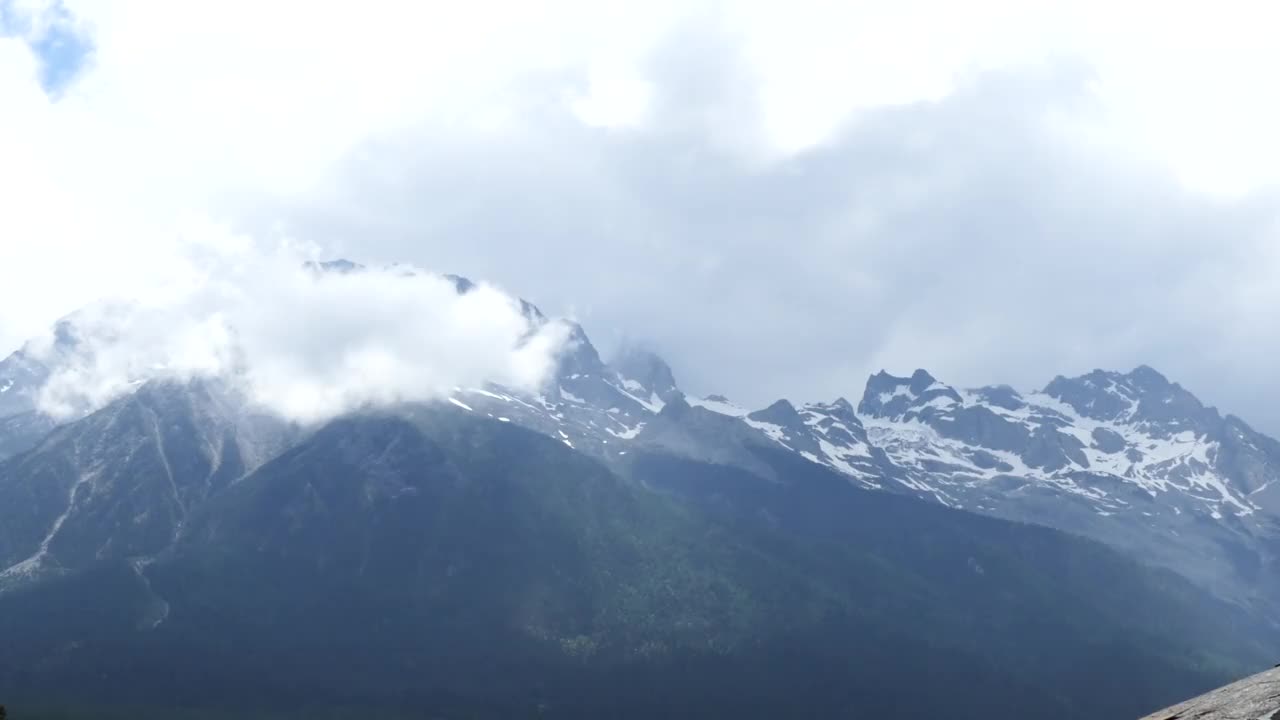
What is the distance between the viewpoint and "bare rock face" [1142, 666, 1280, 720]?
3966cm

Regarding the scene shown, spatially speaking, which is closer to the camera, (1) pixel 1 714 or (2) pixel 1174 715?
(2) pixel 1174 715

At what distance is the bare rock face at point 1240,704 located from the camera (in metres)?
39.7

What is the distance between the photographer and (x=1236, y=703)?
1676 inches

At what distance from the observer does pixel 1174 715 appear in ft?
148

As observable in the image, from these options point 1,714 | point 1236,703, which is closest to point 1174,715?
point 1236,703

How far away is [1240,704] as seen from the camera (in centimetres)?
4212

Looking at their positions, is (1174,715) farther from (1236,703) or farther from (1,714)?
(1,714)

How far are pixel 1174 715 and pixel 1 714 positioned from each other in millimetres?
115194

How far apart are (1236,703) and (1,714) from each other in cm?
11789

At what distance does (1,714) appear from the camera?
121125 millimetres

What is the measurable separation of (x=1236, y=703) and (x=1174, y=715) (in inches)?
119

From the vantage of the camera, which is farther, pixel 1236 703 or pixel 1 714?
pixel 1 714
